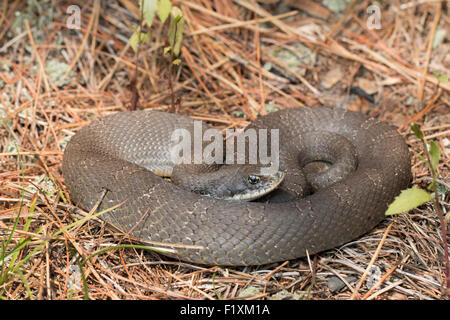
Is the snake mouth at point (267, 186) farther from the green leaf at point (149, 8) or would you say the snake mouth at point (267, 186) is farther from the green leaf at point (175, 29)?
the green leaf at point (149, 8)

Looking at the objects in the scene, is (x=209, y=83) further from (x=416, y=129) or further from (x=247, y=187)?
(x=416, y=129)

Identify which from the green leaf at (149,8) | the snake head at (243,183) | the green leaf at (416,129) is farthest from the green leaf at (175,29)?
the green leaf at (416,129)

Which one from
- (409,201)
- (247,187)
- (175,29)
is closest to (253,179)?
(247,187)

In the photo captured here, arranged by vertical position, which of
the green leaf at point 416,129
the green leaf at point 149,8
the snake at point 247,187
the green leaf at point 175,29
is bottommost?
the snake at point 247,187

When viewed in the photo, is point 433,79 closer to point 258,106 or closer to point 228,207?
point 258,106

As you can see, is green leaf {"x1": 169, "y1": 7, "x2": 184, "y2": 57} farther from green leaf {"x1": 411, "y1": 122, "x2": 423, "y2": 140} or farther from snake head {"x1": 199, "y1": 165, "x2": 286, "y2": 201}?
green leaf {"x1": 411, "y1": 122, "x2": 423, "y2": 140}

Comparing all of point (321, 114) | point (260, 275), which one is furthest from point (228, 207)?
point (321, 114)

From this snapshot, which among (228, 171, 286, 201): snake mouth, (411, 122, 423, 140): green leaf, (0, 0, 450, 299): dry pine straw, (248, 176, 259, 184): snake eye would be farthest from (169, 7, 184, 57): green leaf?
(411, 122, 423, 140): green leaf
